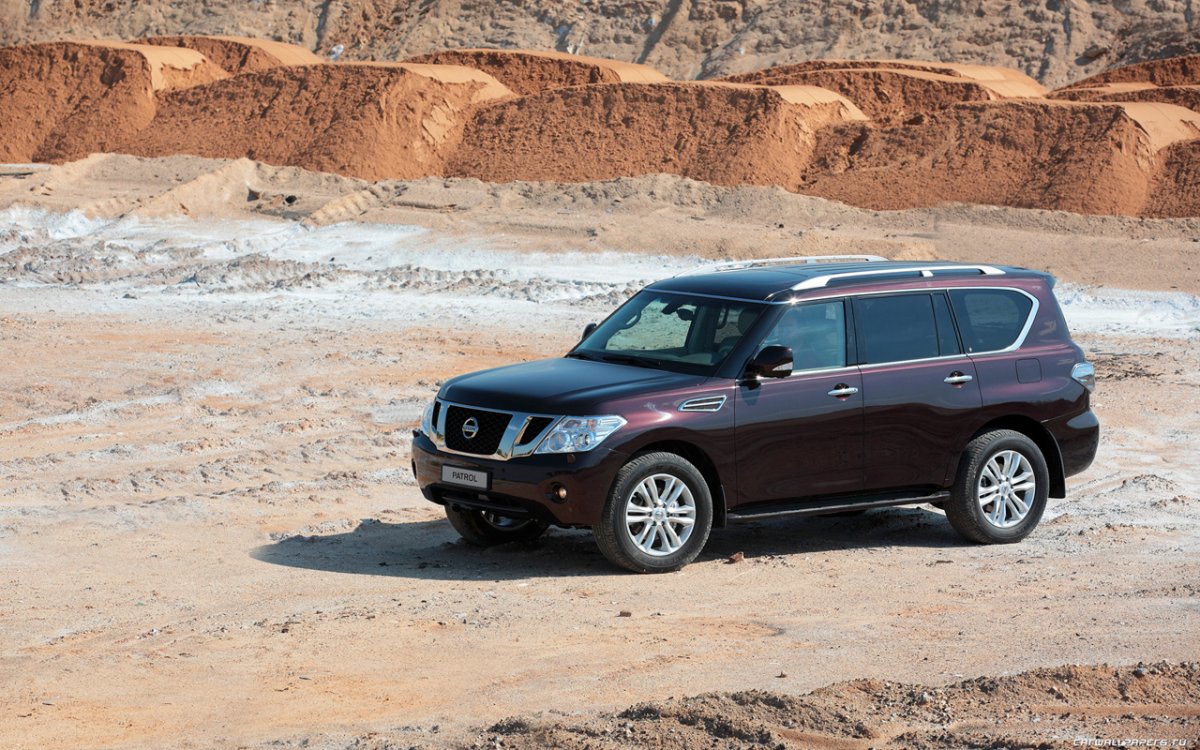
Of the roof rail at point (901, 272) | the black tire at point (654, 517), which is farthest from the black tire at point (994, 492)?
the black tire at point (654, 517)

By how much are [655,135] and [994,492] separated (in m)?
27.2

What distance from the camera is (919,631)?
781cm

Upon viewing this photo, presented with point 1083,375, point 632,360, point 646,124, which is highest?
point 646,124

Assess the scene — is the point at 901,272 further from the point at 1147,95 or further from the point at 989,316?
the point at 1147,95

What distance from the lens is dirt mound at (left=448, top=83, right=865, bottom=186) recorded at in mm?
35375

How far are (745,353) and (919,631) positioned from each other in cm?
220

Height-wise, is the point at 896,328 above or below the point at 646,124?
below

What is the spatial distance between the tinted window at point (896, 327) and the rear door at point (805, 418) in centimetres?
13

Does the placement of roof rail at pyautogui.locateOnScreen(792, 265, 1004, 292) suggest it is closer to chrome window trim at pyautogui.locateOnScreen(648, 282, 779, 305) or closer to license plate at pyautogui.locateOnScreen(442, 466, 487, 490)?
chrome window trim at pyautogui.locateOnScreen(648, 282, 779, 305)

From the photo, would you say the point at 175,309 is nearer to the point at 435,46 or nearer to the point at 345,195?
the point at 345,195

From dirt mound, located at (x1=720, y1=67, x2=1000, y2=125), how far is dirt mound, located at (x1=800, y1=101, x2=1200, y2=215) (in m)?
6.53

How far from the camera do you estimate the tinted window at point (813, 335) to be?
948cm

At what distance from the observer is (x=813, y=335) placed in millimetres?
9555

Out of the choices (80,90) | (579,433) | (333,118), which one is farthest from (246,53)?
(579,433)
